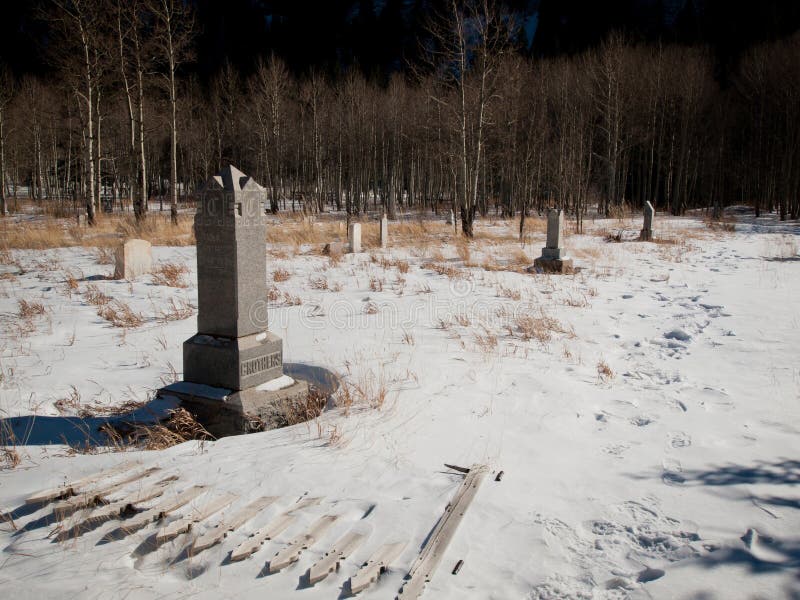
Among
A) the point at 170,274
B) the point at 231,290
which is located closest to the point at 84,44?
the point at 170,274

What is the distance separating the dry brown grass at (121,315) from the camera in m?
7.32

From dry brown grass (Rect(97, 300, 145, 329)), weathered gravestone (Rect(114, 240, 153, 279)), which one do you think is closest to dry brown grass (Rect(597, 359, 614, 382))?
dry brown grass (Rect(97, 300, 145, 329))

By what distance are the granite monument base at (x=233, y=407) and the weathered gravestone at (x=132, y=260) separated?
20.5 ft

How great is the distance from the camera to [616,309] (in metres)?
8.47

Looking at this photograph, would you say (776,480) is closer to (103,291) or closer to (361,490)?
(361,490)

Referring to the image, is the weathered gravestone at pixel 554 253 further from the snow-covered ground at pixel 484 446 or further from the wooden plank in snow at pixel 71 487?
the wooden plank in snow at pixel 71 487

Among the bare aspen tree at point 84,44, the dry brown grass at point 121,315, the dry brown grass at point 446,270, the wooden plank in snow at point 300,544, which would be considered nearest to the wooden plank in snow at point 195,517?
the wooden plank in snow at point 300,544

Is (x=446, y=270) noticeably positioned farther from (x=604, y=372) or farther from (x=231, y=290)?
(x=231, y=290)

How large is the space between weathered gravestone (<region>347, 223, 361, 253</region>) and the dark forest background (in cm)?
561

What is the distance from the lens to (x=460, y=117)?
1966 cm

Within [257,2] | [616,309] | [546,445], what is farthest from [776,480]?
[257,2]

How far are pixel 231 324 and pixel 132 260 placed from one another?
6603 millimetres

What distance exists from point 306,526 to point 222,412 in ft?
6.62

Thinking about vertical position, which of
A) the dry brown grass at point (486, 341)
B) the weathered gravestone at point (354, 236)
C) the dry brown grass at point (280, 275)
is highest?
the weathered gravestone at point (354, 236)
